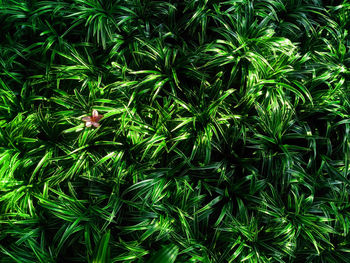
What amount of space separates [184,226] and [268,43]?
134cm

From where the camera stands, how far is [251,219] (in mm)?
1750

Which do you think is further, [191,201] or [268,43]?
[268,43]

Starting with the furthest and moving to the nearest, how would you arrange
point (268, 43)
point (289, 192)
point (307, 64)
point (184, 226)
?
point (307, 64) < point (268, 43) < point (289, 192) < point (184, 226)

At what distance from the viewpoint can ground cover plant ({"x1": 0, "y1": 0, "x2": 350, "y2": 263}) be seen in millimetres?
1720

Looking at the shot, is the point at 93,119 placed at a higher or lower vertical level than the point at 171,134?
higher

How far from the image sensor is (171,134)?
190 centimetres

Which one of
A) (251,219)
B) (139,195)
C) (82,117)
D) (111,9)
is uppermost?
(111,9)

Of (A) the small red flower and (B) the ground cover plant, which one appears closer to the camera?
(B) the ground cover plant

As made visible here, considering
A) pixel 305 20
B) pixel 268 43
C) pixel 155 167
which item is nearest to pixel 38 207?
pixel 155 167

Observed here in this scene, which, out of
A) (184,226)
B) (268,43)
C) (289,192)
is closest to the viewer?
(184,226)

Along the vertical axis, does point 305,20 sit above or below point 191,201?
above

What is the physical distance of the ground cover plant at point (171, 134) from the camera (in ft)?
5.64

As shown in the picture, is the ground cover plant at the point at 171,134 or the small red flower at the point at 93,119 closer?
the ground cover plant at the point at 171,134

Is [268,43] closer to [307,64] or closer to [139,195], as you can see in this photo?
[307,64]
